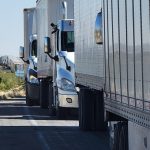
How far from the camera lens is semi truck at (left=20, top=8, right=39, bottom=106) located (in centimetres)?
3347

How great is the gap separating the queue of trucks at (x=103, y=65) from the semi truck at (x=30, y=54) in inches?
94.5

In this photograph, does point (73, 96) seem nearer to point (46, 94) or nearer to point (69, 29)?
point (69, 29)

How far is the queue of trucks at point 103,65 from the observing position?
27.9ft

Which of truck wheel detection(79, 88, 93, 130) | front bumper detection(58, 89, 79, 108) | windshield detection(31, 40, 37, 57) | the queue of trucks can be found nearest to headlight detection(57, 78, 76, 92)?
the queue of trucks

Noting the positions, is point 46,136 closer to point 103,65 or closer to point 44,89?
point 103,65

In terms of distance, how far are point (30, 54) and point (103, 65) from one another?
72.4ft

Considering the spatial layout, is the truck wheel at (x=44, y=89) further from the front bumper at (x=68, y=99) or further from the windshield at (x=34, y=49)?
the front bumper at (x=68, y=99)

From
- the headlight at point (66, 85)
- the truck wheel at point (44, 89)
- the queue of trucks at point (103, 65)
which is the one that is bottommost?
the truck wheel at point (44, 89)

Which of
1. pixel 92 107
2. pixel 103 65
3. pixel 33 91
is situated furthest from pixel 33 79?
→ pixel 103 65

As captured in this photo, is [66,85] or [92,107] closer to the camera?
[92,107]

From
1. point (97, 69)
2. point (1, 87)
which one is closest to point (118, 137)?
point (97, 69)

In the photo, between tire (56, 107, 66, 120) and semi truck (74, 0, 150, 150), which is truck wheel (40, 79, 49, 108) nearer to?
tire (56, 107, 66, 120)

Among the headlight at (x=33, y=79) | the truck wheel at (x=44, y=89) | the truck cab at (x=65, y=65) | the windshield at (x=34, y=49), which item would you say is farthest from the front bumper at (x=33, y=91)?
the truck cab at (x=65, y=65)

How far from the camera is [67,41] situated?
2289cm
